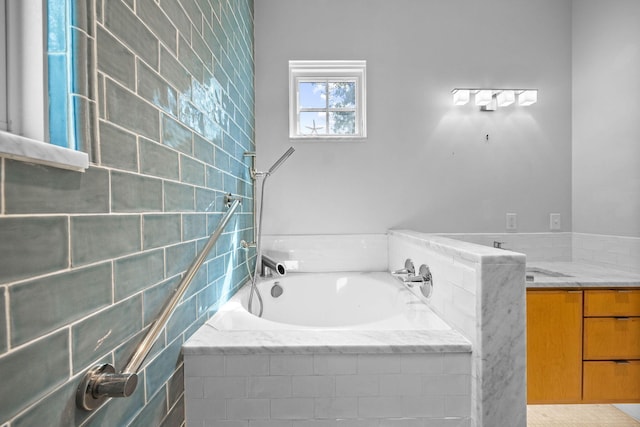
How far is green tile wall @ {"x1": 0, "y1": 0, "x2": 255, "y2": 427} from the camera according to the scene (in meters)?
0.49

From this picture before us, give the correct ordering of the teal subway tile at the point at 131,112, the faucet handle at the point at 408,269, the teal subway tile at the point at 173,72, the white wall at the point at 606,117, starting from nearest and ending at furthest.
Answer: the teal subway tile at the point at 131,112
the teal subway tile at the point at 173,72
the faucet handle at the point at 408,269
the white wall at the point at 606,117

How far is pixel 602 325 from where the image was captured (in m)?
1.82

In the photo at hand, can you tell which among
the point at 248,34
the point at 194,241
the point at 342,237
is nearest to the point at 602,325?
the point at 342,237

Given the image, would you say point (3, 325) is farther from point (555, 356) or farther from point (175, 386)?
point (555, 356)

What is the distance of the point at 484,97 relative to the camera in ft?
8.00

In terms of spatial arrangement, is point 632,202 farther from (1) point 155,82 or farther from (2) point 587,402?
(1) point 155,82

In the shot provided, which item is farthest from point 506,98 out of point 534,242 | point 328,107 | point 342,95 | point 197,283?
point 197,283

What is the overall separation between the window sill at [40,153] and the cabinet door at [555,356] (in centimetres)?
214

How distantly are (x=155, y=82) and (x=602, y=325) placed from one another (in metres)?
2.46

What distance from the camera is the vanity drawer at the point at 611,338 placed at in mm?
1814

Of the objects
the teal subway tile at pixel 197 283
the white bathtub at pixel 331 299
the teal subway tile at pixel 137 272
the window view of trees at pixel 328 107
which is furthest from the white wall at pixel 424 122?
the teal subway tile at pixel 137 272

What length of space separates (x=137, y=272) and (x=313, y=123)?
1989mm

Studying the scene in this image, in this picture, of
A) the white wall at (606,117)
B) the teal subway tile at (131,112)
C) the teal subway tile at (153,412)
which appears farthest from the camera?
the white wall at (606,117)

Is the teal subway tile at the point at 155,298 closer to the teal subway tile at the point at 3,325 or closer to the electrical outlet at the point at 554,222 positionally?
the teal subway tile at the point at 3,325
